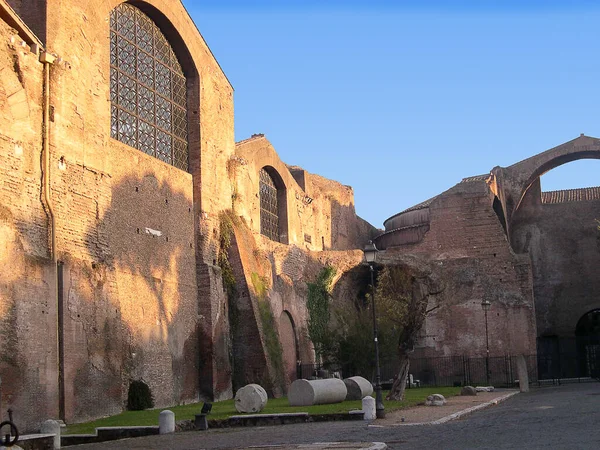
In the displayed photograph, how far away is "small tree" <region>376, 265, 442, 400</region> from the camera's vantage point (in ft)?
70.5

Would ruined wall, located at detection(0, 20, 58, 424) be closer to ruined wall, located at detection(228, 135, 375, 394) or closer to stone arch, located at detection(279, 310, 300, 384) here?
ruined wall, located at detection(228, 135, 375, 394)

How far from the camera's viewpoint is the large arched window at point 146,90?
22.0 m

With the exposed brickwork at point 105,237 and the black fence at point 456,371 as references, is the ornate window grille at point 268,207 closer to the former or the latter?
the exposed brickwork at point 105,237

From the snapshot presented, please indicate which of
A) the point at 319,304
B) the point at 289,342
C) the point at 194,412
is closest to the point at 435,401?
the point at 194,412

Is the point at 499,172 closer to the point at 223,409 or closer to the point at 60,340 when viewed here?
the point at 223,409

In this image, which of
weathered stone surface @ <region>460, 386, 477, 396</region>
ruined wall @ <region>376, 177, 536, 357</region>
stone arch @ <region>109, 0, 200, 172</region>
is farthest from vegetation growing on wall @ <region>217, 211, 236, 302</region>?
ruined wall @ <region>376, 177, 536, 357</region>

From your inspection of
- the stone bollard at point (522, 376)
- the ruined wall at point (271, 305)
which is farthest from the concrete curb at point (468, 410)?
the ruined wall at point (271, 305)

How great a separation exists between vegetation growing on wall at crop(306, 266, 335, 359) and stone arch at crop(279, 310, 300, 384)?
25.4 inches

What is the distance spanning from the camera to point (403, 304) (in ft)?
96.9

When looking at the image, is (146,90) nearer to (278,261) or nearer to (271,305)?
(271,305)

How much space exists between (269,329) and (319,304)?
19.5 feet

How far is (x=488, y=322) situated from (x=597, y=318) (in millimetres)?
10261

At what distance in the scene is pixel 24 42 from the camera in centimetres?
1770

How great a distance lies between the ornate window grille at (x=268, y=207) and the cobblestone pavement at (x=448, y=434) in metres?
15.6
